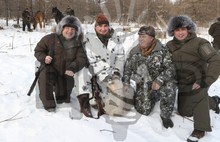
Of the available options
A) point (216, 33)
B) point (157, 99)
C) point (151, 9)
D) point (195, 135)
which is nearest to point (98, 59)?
point (157, 99)

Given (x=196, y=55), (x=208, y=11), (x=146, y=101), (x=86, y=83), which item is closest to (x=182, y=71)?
(x=196, y=55)

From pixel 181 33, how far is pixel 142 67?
2.17ft

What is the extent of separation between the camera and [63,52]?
4.05 metres

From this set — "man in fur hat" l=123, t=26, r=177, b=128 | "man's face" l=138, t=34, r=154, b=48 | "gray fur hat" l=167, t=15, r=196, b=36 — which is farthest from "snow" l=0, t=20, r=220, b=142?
"gray fur hat" l=167, t=15, r=196, b=36

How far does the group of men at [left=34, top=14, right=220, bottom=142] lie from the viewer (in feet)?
12.9

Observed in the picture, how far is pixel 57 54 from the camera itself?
4031 millimetres

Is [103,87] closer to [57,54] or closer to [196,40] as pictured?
[57,54]

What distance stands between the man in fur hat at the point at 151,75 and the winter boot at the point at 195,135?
11.2 inches

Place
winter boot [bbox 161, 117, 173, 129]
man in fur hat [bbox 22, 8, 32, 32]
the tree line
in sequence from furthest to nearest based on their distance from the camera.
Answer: the tree line, man in fur hat [bbox 22, 8, 32, 32], winter boot [bbox 161, 117, 173, 129]

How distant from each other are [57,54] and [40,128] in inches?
41.0

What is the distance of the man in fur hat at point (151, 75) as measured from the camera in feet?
13.3

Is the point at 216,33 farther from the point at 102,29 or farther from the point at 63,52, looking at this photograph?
the point at 63,52

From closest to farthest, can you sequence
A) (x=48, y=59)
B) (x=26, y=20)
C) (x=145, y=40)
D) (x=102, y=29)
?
(x=48, y=59), (x=145, y=40), (x=102, y=29), (x=26, y=20)

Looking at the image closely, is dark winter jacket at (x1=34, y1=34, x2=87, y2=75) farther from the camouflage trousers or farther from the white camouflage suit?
the camouflage trousers
